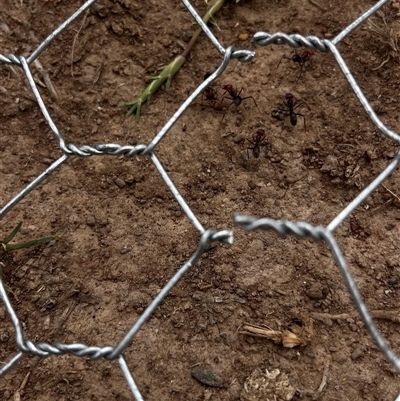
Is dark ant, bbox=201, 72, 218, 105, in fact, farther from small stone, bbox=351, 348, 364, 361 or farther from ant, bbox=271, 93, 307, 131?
small stone, bbox=351, 348, 364, 361

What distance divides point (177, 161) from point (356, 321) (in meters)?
0.48

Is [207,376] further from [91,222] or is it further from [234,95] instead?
[234,95]

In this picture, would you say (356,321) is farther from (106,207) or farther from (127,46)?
(127,46)

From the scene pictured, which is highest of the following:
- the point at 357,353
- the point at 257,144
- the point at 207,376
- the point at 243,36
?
the point at 243,36

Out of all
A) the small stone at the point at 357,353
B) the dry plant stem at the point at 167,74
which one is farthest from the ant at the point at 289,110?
the small stone at the point at 357,353

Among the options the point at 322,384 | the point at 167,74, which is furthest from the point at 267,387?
the point at 167,74

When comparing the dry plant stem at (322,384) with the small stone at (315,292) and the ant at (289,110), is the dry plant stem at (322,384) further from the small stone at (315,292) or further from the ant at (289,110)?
the ant at (289,110)

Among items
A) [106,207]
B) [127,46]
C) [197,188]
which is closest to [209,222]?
[197,188]

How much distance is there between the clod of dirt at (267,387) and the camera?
1049 millimetres

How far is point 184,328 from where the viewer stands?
1.11 m

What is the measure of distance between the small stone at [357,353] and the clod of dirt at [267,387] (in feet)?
0.40

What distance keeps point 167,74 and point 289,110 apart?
0.28 meters

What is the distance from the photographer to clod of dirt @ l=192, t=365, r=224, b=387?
3.50ft

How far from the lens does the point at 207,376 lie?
107 cm
